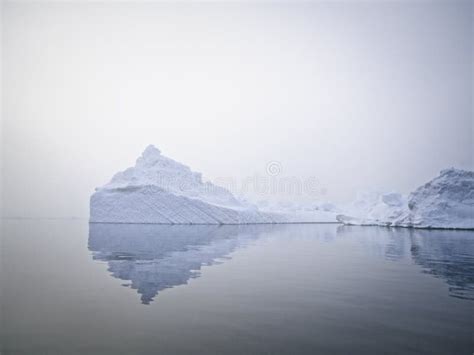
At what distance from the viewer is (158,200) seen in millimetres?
37469

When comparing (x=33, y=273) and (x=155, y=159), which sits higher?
(x=155, y=159)

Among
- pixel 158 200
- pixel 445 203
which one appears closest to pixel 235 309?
pixel 445 203

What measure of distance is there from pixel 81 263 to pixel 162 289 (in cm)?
436

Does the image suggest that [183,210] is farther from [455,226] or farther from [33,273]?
[33,273]

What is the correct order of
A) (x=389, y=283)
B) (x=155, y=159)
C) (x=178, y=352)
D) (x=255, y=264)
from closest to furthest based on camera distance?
(x=178, y=352), (x=389, y=283), (x=255, y=264), (x=155, y=159)

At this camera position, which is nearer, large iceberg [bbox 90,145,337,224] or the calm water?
the calm water

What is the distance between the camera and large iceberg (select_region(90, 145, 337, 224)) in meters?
37.4

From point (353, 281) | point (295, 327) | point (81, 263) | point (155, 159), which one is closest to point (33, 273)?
point (81, 263)

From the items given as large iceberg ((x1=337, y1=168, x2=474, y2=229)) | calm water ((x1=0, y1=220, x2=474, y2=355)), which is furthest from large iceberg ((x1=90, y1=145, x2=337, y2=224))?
calm water ((x1=0, y1=220, x2=474, y2=355))

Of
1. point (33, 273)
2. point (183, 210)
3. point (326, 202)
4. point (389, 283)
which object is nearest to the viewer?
point (389, 283)

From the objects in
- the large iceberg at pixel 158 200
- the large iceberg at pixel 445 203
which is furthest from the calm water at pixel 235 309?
the large iceberg at pixel 158 200

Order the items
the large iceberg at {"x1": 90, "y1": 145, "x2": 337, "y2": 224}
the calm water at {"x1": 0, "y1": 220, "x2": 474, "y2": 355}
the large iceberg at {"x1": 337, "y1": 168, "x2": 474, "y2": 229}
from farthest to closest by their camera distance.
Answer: the large iceberg at {"x1": 90, "y1": 145, "x2": 337, "y2": 224} < the large iceberg at {"x1": 337, "y1": 168, "x2": 474, "y2": 229} < the calm water at {"x1": 0, "y1": 220, "x2": 474, "y2": 355}

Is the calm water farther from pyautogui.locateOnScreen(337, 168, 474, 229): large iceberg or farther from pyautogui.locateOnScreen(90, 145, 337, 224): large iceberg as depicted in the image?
pyautogui.locateOnScreen(90, 145, 337, 224): large iceberg

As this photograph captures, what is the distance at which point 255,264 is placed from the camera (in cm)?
937
